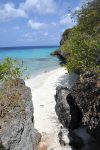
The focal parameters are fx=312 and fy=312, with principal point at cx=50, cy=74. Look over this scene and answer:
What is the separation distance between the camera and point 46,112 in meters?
18.5

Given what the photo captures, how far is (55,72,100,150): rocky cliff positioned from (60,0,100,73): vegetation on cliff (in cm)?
163

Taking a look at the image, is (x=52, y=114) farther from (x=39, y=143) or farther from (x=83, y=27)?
(x=83, y=27)

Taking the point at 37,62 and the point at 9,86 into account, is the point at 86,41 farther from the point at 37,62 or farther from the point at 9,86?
the point at 37,62

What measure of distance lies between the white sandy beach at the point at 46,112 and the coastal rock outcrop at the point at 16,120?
758 mm

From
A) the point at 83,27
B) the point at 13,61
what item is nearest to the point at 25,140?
the point at 13,61

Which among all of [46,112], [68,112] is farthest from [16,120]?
[46,112]

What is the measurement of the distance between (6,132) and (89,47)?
9.76m

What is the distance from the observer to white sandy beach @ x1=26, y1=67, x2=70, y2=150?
14.5m

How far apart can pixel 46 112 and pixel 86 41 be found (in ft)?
17.0

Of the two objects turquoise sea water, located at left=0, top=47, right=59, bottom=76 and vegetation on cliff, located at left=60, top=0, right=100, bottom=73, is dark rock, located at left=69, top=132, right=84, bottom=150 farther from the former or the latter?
turquoise sea water, located at left=0, top=47, right=59, bottom=76

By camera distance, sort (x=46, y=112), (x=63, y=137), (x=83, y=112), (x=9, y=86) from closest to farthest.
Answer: (x=83, y=112) → (x=63, y=137) → (x=9, y=86) → (x=46, y=112)

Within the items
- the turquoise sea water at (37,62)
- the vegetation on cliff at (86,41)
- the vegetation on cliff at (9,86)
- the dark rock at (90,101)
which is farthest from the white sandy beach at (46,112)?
the turquoise sea water at (37,62)

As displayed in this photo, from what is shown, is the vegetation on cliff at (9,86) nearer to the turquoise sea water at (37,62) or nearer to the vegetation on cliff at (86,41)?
the turquoise sea water at (37,62)

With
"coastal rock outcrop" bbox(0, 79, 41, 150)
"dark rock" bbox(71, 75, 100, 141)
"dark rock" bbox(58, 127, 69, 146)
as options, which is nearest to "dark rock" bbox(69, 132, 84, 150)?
"dark rock" bbox(58, 127, 69, 146)
